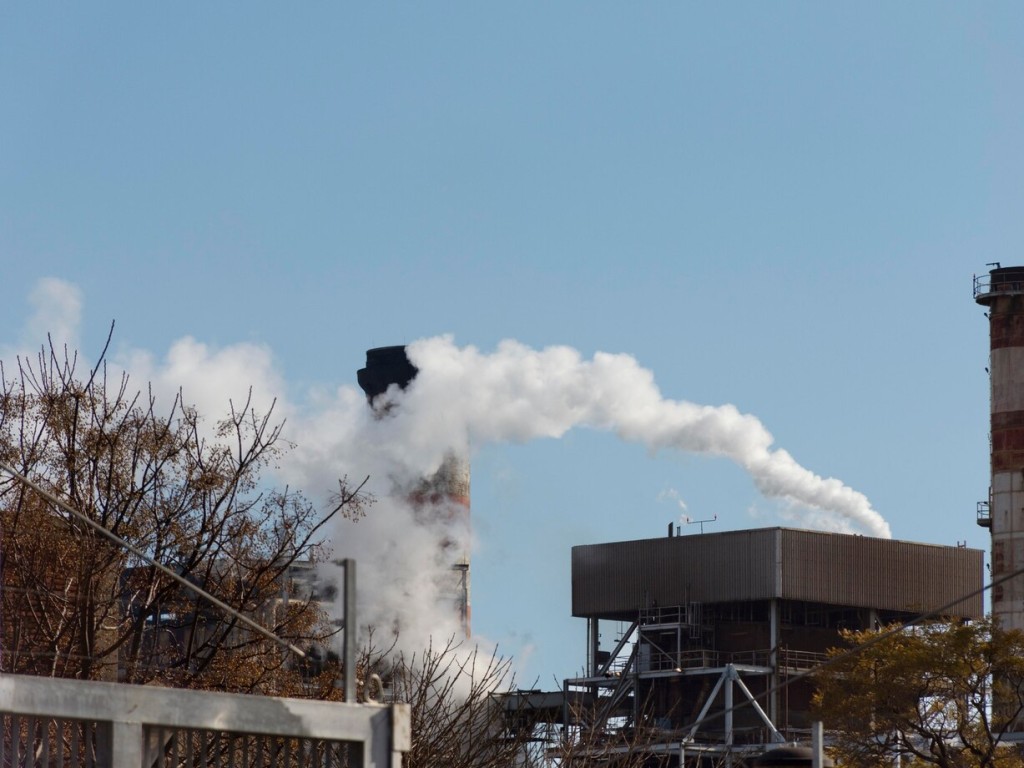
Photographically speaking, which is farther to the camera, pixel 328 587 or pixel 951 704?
pixel 328 587

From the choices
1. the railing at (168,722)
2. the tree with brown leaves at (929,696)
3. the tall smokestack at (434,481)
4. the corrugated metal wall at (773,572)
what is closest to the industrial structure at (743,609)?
the corrugated metal wall at (773,572)

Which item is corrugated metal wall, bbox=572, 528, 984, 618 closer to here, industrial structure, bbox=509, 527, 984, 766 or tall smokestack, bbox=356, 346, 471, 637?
industrial structure, bbox=509, 527, 984, 766

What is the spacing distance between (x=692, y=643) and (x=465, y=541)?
12822mm

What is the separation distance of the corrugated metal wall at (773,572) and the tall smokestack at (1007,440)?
18.9 ft

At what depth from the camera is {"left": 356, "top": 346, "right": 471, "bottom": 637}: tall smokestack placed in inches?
3617

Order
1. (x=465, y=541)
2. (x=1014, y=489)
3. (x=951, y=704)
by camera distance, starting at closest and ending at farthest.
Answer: (x=951, y=704)
(x=1014, y=489)
(x=465, y=541)

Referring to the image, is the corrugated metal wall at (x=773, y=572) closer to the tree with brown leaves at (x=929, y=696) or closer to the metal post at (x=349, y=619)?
the tree with brown leaves at (x=929, y=696)

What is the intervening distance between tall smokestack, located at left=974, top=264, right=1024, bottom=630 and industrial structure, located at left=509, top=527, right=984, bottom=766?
5.74 meters

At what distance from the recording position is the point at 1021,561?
263 feet

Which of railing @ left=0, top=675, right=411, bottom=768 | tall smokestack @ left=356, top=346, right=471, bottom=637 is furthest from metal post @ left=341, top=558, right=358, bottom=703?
tall smokestack @ left=356, top=346, right=471, bottom=637

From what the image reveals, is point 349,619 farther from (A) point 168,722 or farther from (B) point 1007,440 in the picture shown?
(B) point 1007,440

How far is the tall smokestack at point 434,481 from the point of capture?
9188 centimetres

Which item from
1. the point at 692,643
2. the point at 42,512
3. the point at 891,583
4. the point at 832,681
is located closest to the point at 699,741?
the point at 692,643

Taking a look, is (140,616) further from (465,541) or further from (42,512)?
(465,541)
